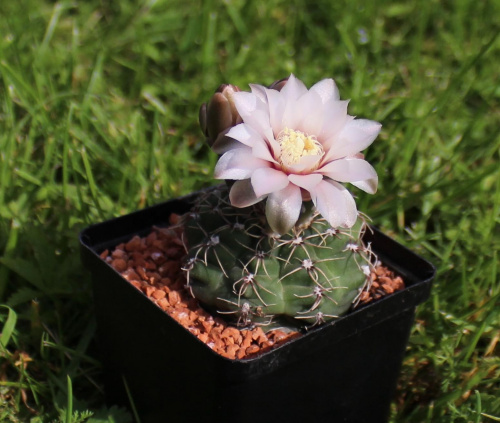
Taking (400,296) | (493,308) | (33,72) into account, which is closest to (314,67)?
(33,72)

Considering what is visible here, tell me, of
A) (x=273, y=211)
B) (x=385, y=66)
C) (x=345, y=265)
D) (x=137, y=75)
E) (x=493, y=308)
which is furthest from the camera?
(x=385, y=66)

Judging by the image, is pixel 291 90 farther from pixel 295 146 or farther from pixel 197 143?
pixel 197 143

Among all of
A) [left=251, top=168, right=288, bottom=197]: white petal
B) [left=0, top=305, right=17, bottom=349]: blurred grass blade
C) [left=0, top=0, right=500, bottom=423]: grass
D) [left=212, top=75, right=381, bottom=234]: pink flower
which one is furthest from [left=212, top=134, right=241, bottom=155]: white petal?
[left=0, top=305, right=17, bottom=349]: blurred grass blade

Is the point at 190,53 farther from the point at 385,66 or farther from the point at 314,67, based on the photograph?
the point at 385,66

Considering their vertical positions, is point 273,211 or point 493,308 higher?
point 273,211

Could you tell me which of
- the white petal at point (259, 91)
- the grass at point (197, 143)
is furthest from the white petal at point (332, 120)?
the grass at point (197, 143)

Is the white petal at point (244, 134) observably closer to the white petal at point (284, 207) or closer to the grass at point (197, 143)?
the white petal at point (284, 207)

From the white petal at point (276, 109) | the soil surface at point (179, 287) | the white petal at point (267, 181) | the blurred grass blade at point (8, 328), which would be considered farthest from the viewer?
the blurred grass blade at point (8, 328)
